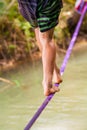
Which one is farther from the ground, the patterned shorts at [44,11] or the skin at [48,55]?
the patterned shorts at [44,11]

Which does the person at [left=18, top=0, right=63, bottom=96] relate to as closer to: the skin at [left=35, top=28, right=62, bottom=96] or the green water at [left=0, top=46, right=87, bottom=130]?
the skin at [left=35, top=28, right=62, bottom=96]

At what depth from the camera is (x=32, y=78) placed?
4.07 metres

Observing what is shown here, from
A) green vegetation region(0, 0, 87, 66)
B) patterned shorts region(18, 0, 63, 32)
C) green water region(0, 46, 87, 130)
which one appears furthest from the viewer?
green vegetation region(0, 0, 87, 66)

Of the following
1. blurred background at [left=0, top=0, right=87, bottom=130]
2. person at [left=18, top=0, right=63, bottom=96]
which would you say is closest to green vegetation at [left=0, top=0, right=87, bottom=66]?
blurred background at [left=0, top=0, right=87, bottom=130]

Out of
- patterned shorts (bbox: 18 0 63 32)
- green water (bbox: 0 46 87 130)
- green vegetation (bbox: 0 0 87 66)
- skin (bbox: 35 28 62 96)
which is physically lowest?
green vegetation (bbox: 0 0 87 66)

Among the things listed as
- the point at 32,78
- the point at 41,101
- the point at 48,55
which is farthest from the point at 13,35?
the point at 48,55

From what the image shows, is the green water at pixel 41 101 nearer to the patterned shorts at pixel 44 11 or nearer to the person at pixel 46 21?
the person at pixel 46 21

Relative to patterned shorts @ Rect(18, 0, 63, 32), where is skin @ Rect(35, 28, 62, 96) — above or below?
below

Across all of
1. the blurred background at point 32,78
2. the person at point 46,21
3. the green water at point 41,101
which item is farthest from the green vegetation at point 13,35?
the person at point 46,21

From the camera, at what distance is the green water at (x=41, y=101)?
2.70 metres

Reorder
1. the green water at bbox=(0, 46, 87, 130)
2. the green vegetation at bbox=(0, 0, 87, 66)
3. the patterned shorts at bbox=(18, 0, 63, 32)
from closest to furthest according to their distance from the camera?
1. the patterned shorts at bbox=(18, 0, 63, 32)
2. the green water at bbox=(0, 46, 87, 130)
3. the green vegetation at bbox=(0, 0, 87, 66)

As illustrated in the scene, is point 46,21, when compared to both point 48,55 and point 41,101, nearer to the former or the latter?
point 48,55

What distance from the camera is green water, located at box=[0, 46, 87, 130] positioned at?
8.87 feet

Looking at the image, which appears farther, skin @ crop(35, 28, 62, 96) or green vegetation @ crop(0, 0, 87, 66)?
green vegetation @ crop(0, 0, 87, 66)
